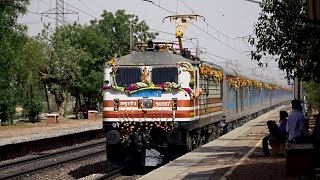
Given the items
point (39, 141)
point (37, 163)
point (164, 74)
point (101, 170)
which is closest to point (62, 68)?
point (39, 141)

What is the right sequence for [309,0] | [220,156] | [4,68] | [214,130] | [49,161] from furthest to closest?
[4,68] < [214,130] < [49,161] < [220,156] < [309,0]

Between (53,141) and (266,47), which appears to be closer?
(266,47)

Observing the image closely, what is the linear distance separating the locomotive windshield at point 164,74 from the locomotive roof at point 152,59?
18 centimetres

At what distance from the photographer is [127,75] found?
628 inches

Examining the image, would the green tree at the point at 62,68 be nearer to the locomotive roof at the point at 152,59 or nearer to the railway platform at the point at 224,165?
the railway platform at the point at 224,165

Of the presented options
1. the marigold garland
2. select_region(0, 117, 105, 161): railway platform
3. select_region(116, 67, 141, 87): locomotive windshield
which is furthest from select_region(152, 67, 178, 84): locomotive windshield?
select_region(0, 117, 105, 161): railway platform

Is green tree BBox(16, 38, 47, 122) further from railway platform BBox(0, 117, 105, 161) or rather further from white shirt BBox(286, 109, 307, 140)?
white shirt BBox(286, 109, 307, 140)

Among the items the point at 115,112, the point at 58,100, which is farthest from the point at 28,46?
the point at 115,112

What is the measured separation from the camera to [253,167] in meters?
13.6

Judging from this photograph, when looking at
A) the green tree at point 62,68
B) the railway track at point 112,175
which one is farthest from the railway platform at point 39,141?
the green tree at point 62,68

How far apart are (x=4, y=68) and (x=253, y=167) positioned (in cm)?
2679

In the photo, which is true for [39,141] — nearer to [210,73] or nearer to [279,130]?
[210,73]

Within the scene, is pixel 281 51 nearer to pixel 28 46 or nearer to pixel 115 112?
pixel 115 112

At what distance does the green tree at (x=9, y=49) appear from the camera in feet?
121
